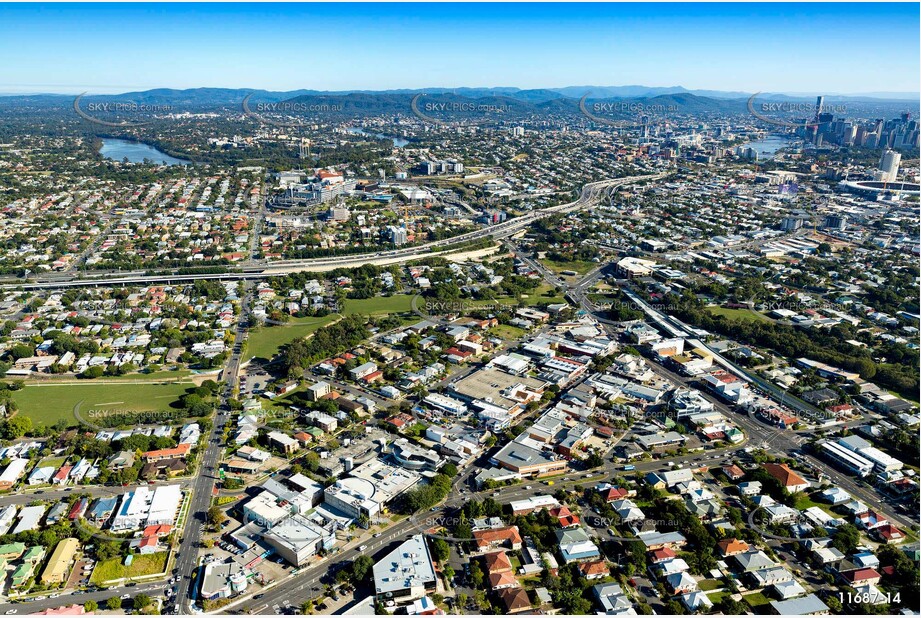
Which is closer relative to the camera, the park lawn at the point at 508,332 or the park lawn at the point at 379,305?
the park lawn at the point at 508,332

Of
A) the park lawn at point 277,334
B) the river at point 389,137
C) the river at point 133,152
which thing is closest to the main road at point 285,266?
the park lawn at point 277,334

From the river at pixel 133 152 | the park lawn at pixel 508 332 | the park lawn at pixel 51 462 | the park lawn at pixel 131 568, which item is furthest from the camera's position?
the river at pixel 133 152

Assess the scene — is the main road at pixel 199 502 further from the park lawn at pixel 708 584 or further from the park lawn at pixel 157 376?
the park lawn at pixel 708 584

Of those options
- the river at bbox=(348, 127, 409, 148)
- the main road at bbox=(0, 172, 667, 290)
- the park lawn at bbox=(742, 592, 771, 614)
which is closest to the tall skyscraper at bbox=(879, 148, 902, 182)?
the main road at bbox=(0, 172, 667, 290)

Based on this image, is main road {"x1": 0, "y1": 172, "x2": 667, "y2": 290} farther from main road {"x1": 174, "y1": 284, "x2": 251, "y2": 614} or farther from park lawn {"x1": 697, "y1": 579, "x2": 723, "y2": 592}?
park lawn {"x1": 697, "y1": 579, "x2": 723, "y2": 592}

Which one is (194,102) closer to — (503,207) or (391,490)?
(503,207)
